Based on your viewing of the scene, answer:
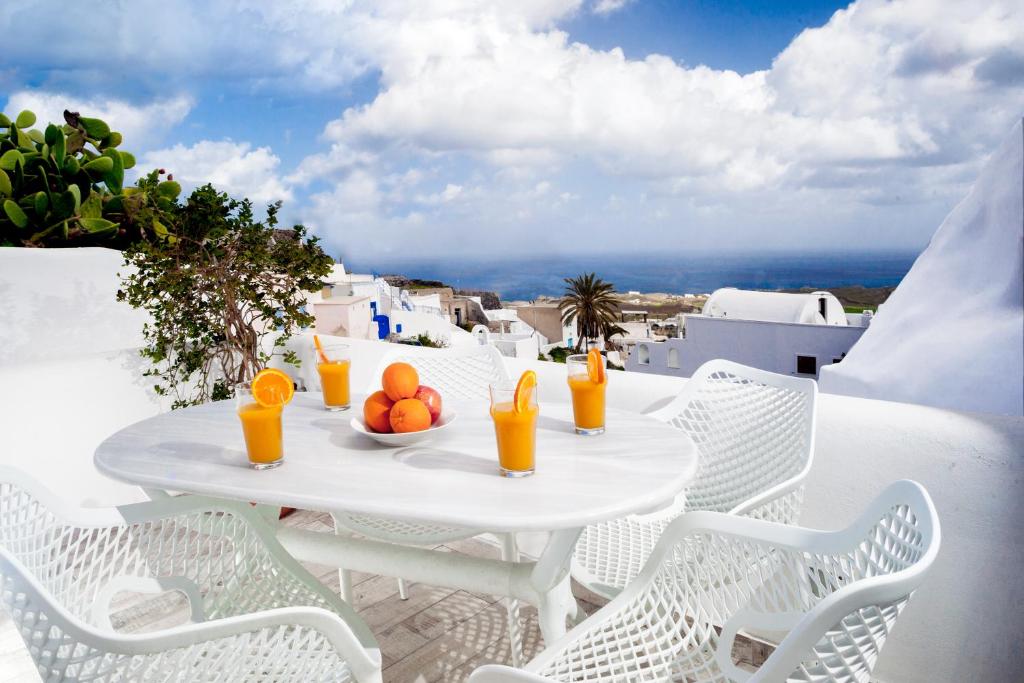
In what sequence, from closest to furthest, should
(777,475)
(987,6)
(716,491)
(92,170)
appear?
1. (777,475)
2. (716,491)
3. (92,170)
4. (987,6)

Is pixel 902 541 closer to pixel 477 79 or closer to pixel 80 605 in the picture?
pixel 80 605

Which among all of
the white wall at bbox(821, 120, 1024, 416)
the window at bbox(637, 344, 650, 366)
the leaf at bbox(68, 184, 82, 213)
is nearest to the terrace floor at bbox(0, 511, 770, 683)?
the leaf at bbox(68, 184, 82, 213)

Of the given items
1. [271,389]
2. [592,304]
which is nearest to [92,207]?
[271,389]

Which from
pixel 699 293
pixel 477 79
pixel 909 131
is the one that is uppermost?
pixel 477 79

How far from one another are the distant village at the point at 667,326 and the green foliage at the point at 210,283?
8.71 m

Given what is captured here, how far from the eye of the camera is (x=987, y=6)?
44375mm

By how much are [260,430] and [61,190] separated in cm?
239

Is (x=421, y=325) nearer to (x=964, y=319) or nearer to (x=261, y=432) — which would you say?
(x=964, y=319)

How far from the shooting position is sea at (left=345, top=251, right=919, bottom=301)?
38562mm

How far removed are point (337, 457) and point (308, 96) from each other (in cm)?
5669

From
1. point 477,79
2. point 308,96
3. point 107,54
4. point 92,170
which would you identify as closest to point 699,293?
point 477,79

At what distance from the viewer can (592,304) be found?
22.7 m

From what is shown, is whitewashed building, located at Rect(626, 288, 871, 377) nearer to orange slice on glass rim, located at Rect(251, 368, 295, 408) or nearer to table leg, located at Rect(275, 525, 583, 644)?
table leg, located at Rect(275, 525, 583, 644)

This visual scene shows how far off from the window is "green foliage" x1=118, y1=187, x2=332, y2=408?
17.5 meters
